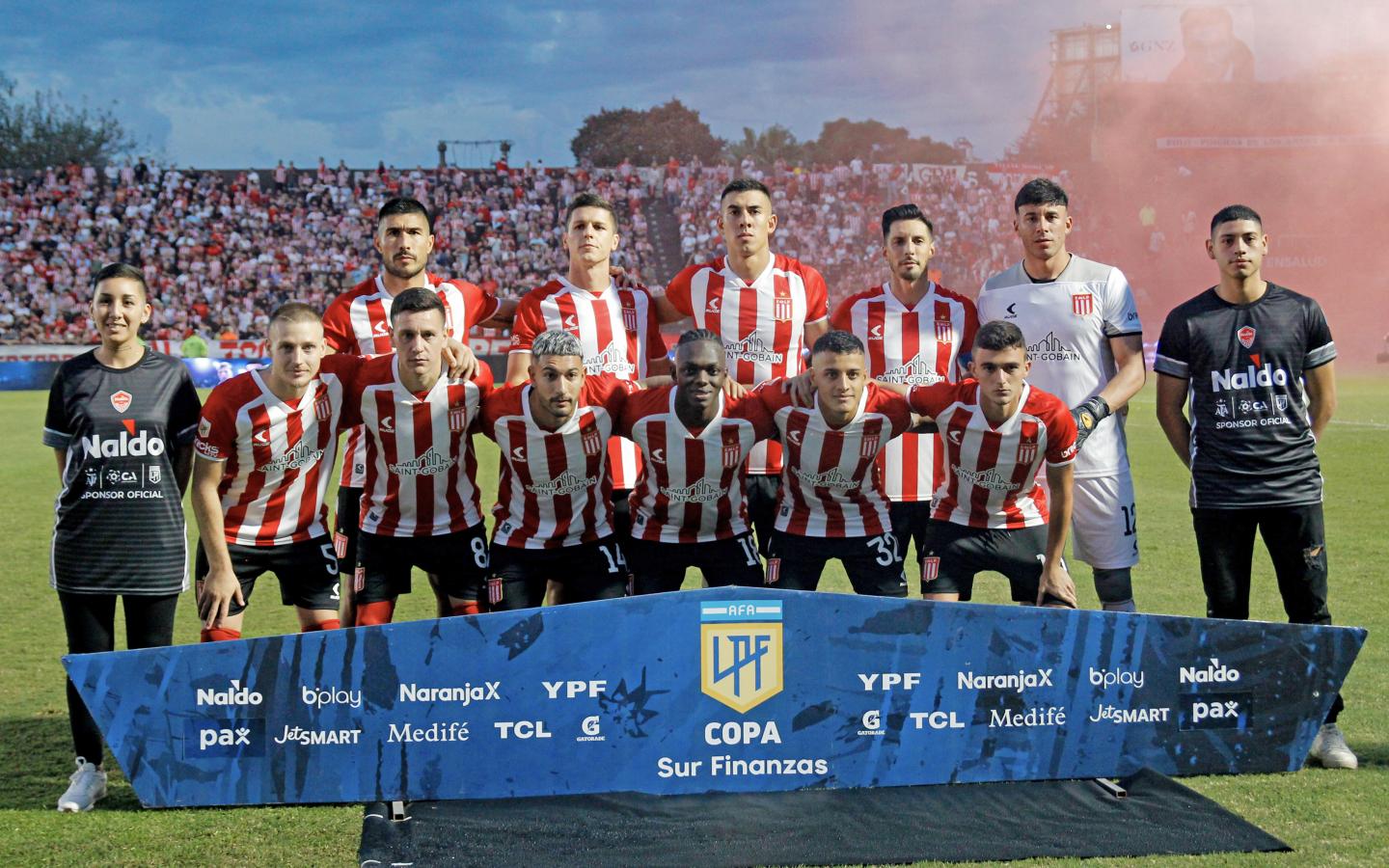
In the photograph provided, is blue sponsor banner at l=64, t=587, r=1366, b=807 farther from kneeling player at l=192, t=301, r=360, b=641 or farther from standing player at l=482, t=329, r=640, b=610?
standing player at l=482, t=329, r=640, b=610

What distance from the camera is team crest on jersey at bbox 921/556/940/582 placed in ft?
16.1

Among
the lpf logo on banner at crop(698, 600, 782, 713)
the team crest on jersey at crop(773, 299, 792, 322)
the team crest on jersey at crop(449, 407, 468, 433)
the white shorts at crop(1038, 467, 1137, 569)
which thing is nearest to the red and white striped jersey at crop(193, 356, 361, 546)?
the team crest on jersey at crop(449, 407, 468, 433)

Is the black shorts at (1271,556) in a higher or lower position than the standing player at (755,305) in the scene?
lower

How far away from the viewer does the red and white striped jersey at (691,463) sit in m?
4.88

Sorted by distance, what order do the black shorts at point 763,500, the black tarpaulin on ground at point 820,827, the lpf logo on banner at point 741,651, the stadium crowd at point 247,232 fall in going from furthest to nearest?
the stadium crowd at point 247,232, the black shorts at point 763,500, the lpf logo on banner at point 741,651, the black tarpaulin on ground at point 820,827

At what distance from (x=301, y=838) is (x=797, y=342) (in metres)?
3.01

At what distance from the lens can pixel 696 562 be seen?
4.89m

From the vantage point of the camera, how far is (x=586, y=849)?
3.61m

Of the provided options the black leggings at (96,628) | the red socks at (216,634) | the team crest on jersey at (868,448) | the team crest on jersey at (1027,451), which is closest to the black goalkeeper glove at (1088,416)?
the team crest on jersey at (1027,451)

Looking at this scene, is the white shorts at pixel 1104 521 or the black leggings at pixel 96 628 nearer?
the black leggings at pixel 96 628

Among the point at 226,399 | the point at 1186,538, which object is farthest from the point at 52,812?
the point at 1186,538

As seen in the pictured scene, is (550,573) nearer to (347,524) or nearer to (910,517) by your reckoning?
(347,524)

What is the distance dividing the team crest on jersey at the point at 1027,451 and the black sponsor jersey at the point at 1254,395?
0.64 m

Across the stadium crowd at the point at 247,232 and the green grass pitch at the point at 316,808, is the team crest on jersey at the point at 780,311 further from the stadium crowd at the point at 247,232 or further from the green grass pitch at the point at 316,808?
the stadium crowd at the point at 247,232
